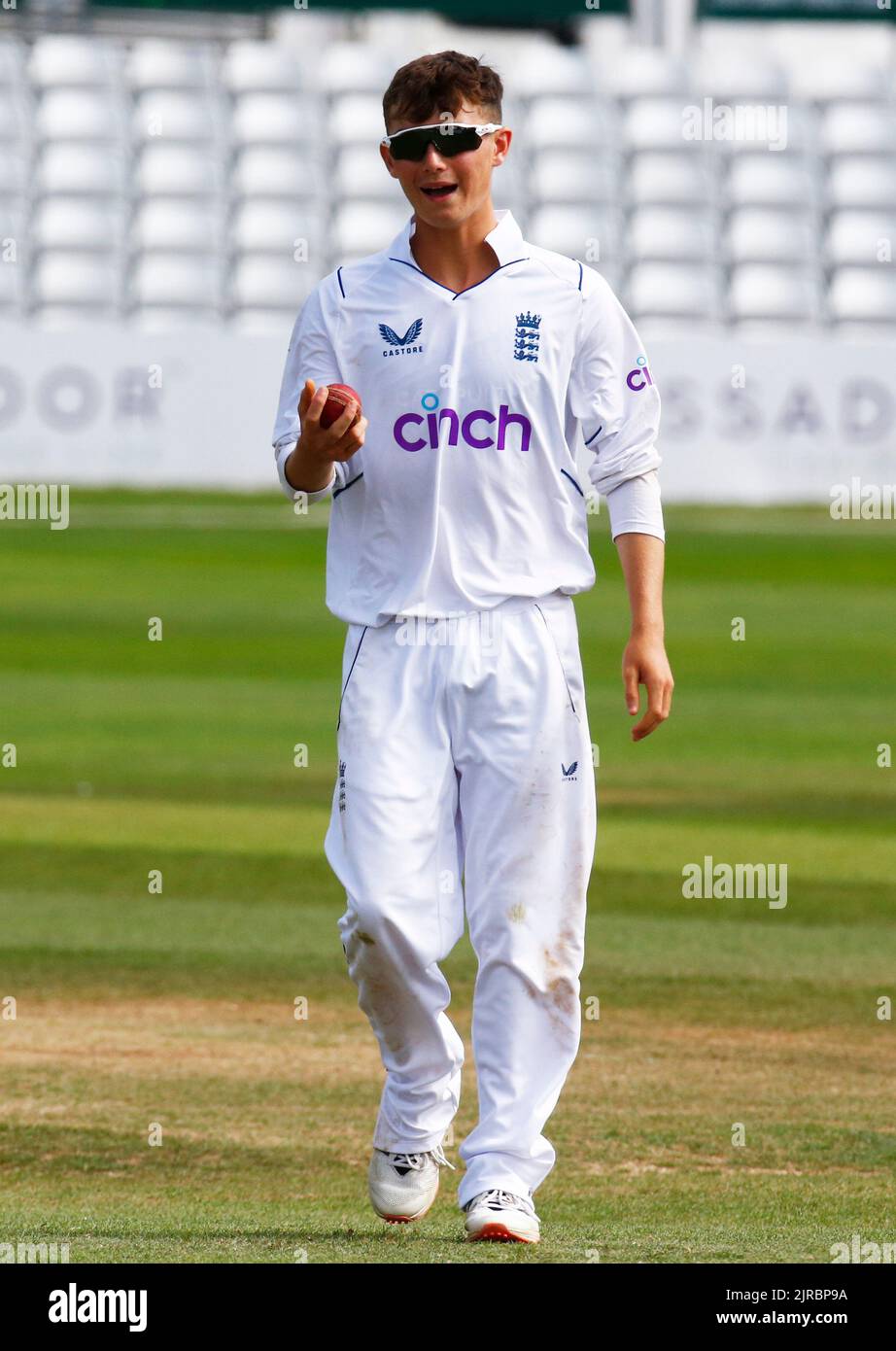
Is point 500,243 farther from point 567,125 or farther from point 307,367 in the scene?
point 567,125

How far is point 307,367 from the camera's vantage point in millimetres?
5020

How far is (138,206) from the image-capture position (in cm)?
3100

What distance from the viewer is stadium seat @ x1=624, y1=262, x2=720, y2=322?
97.8 feet

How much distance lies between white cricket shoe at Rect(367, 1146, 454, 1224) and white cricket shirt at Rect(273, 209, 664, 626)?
117 centimetres

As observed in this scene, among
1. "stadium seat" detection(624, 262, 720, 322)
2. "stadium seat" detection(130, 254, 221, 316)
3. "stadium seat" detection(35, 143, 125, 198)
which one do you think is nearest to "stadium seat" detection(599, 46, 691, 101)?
"stadium seat" detection(624, 262, 720, 322)

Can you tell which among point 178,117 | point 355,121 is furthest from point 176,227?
point 355,121

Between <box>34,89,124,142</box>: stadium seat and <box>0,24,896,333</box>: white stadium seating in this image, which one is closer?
<box>0,24,896,333</box>: white stadium seating

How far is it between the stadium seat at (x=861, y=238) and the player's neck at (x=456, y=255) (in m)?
26.6

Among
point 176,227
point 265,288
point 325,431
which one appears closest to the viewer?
point 325,431

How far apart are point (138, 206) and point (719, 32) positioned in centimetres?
952

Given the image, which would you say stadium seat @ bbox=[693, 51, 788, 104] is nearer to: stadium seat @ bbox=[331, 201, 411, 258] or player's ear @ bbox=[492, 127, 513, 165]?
stadium seat @ bbox=[331, 201, 411, 258]

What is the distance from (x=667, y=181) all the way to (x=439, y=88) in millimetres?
26777

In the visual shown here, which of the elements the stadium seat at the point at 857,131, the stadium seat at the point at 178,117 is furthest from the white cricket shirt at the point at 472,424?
the stadium seat at the point at 857,131

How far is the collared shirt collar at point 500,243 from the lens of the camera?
198 inches
